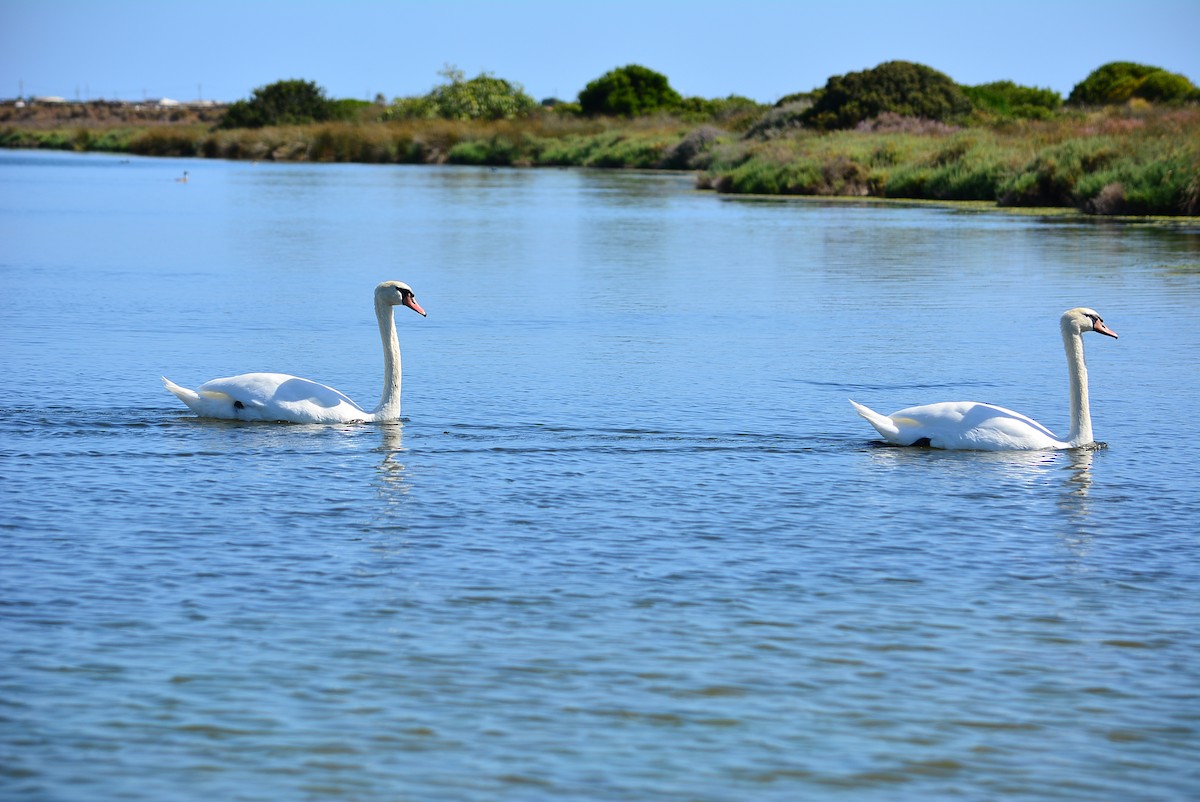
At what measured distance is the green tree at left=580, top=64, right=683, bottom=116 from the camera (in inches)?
3570

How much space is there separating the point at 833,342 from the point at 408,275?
778 centimetres

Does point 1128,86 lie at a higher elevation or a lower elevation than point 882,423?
higher

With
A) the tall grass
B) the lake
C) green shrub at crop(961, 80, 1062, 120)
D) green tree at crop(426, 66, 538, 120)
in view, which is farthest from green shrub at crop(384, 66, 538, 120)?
the lake

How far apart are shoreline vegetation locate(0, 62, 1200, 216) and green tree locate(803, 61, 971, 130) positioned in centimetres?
8

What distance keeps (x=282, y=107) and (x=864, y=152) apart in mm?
58562

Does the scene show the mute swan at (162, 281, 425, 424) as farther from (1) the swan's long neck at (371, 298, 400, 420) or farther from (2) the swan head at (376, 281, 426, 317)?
(2) the swan head at (376, 281, 426, 317)

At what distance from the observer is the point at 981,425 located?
31.1 feet

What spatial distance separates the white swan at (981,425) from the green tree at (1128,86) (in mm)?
60038

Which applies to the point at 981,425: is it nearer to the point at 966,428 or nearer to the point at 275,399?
the point at 966,428

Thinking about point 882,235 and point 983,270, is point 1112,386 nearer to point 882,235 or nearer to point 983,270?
point 983,270

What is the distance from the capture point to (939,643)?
5.99 m

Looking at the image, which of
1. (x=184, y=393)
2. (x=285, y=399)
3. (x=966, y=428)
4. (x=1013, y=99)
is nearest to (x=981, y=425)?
(x=966, y=428)

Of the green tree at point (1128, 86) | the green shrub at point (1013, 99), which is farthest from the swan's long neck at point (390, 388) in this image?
the green tree at point (1128, 86)

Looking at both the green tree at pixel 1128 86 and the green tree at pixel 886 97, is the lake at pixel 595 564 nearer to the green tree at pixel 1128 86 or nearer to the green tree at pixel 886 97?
the green tree at pixel 886 97
